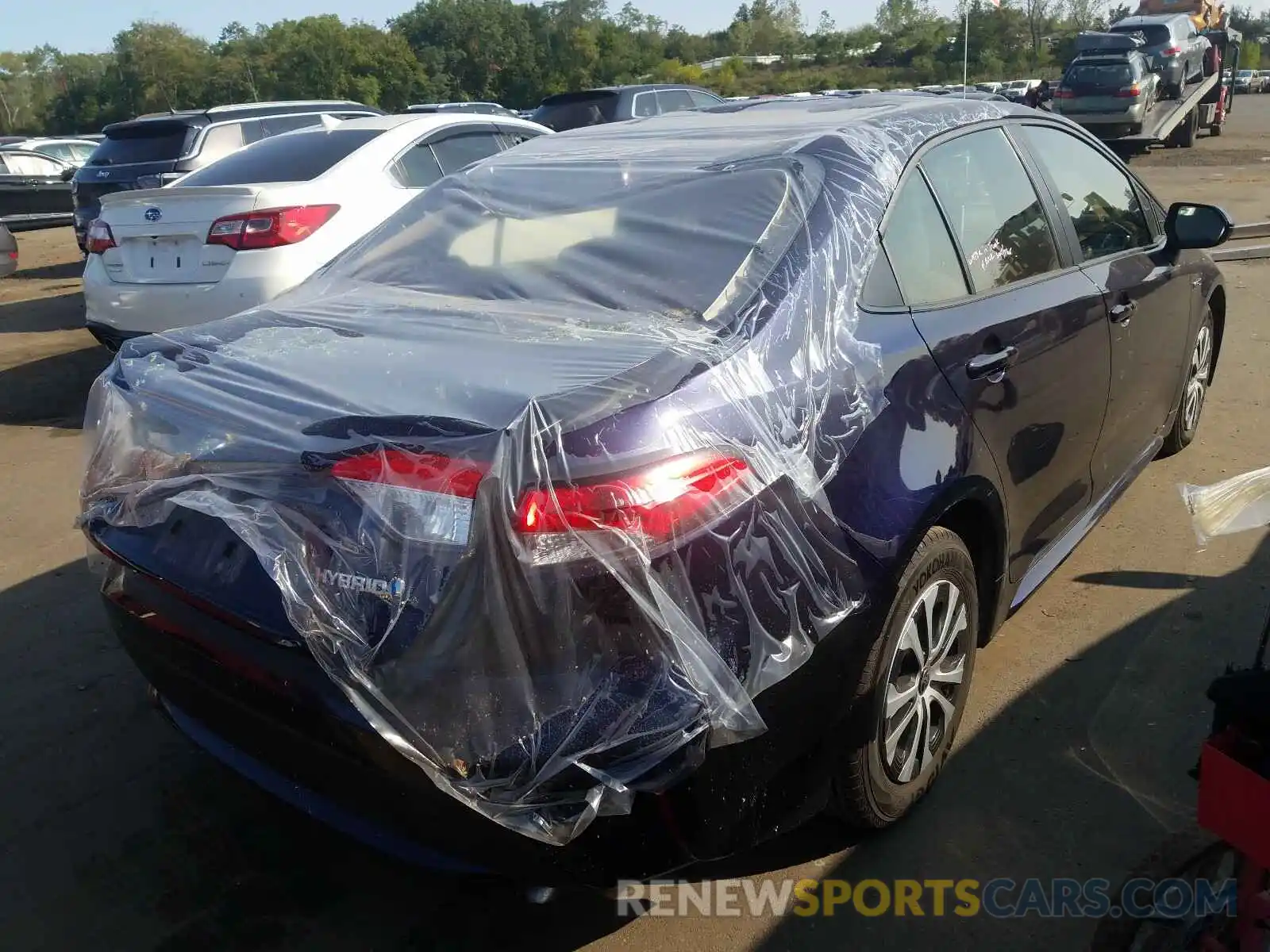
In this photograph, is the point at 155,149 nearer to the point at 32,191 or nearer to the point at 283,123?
the point at 283,123

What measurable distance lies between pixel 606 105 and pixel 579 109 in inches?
13.7

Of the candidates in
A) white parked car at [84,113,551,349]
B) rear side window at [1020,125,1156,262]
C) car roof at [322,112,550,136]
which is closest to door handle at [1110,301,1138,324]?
rear side window at [1020,125,1156,262]

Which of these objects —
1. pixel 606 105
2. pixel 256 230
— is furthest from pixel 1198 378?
pixel 606 105

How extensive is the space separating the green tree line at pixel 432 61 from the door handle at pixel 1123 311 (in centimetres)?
4992

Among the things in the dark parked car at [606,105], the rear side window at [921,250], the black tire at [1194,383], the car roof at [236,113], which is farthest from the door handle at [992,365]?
the dark parked car at [606,105]

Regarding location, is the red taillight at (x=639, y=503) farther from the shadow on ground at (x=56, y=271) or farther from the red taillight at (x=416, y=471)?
the shadow on ground at (x=56, y=271)

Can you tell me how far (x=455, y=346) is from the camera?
92.2 inches

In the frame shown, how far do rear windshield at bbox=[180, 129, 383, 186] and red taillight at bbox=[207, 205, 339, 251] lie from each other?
382mm

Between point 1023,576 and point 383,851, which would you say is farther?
point 1023,576

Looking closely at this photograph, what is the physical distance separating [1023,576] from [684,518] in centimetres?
162

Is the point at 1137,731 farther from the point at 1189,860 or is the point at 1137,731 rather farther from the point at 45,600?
the point at 45,600

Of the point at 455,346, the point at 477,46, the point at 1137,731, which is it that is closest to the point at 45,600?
the point at 455,346

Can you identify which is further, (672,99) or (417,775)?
(672,99)

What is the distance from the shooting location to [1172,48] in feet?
63.5
